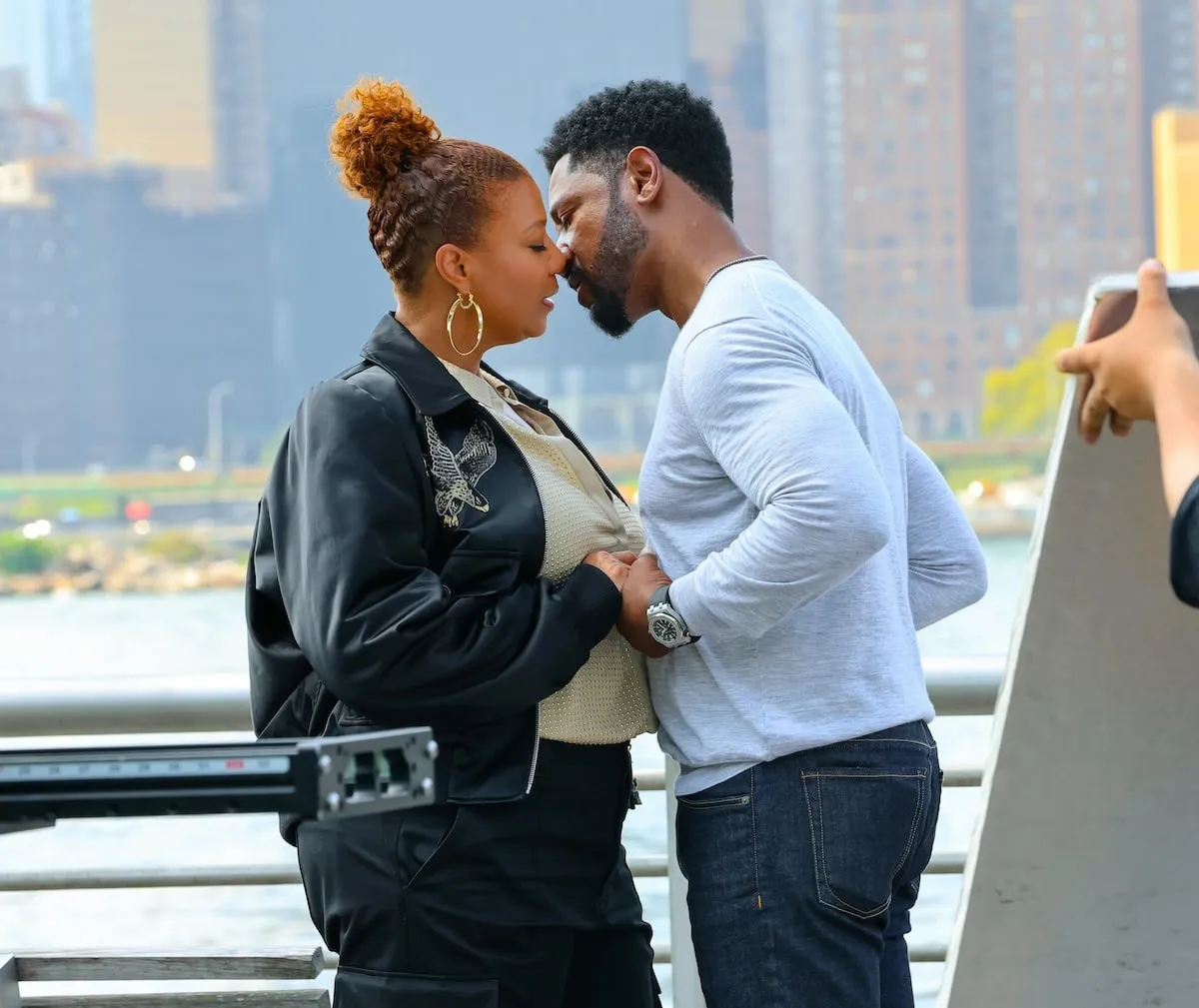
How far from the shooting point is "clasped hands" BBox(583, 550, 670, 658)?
1.77 metres

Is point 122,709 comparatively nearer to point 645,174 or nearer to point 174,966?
point 174,966

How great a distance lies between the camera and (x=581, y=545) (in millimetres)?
1862

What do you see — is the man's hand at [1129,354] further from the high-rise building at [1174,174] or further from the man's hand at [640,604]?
the high-rise building at [1174,174]

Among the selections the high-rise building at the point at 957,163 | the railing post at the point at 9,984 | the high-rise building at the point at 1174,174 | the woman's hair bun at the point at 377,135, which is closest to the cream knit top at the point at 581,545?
the woman's hair bun at the point at 377,135

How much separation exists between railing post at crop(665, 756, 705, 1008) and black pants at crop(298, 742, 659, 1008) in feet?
1.23

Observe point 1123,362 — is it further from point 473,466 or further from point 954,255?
point 954,255

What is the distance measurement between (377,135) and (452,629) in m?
0.58

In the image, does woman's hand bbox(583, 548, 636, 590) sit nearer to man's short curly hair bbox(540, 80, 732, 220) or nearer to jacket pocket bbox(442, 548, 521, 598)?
jacket pocket bbox(442, 548, 521, 598)

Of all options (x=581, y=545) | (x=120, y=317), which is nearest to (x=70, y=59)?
(x=120, y=317)

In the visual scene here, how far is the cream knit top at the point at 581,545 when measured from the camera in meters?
1.82

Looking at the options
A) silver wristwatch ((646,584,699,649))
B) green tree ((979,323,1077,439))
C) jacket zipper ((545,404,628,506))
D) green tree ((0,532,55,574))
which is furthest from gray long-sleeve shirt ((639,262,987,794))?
green tree ((0,532,55,574))

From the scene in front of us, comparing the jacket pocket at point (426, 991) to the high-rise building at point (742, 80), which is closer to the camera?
the jacket pocket at point (426, 991)

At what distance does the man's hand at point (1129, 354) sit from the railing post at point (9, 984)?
155 centimetres

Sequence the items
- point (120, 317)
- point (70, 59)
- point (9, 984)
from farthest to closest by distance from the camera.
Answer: point (70, 59), point (120, 317), point (9, 984)
